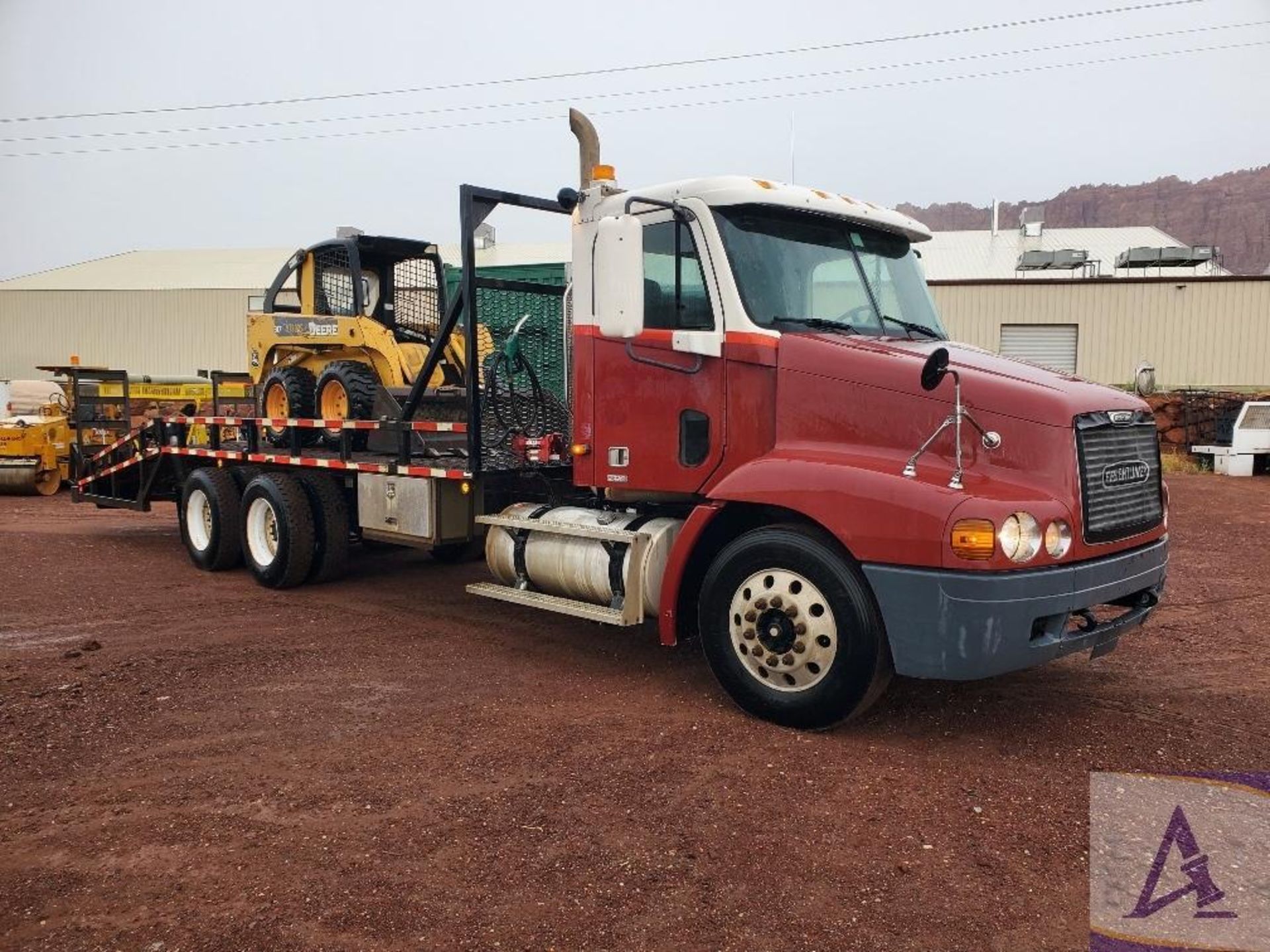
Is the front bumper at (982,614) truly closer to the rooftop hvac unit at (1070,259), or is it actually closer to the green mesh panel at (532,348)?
the green mesh panel at (532,348)

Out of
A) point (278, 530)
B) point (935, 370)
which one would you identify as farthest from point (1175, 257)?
point (935, 370)

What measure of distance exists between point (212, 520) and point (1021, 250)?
29.6 m

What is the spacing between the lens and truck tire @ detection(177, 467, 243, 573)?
28.7 ft

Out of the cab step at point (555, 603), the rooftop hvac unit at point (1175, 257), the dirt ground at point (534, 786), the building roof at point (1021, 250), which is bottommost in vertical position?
the dirt ground at point (534, 786)

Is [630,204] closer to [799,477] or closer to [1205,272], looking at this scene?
[799,477]

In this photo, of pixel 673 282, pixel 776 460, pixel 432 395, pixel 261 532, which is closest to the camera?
pixel 776 460

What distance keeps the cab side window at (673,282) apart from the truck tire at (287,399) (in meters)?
4.06

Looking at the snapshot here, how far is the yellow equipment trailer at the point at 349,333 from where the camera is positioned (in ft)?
27.1

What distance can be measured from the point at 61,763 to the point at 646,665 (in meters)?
3.10

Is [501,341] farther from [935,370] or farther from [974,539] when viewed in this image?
[974,539]

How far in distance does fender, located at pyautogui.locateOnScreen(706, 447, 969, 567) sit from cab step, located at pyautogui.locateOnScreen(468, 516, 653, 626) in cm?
75

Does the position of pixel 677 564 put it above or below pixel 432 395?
below

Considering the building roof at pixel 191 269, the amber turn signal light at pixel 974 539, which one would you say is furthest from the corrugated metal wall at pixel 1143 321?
the amber turn signal light at pixel 974 539

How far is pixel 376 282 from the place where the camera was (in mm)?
8867
